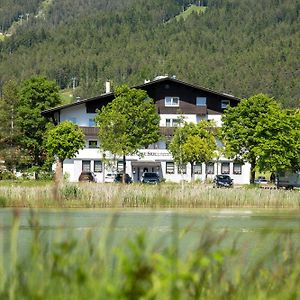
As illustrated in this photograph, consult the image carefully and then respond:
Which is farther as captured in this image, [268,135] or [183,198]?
[268,135]

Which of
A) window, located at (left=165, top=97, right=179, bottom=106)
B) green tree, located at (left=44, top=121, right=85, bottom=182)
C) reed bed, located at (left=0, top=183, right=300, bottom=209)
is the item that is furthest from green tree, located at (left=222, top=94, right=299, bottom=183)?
reed bed, located at (left=0, top=183, right=300, bottom=209)

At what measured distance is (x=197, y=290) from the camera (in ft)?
22.5

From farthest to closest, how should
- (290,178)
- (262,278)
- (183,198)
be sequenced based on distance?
(290,178), (183,198), (262,278)

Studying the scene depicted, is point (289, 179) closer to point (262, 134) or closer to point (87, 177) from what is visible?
Result: point (262, 134)

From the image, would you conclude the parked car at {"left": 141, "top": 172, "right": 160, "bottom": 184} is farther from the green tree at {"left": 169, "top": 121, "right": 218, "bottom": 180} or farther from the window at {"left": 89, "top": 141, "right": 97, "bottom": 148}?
the window at {"left": 89, "top": 141, "right": 97, "bottom": 148}

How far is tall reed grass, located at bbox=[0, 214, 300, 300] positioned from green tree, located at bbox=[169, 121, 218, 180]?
58.1 meters

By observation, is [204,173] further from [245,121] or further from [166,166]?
[245,121]

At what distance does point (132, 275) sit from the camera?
5871 millimetres

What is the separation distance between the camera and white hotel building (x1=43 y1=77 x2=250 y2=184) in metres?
75.7

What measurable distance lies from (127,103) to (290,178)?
13204 millimetres

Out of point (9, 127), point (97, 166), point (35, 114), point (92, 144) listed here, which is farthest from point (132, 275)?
point (35, 114)

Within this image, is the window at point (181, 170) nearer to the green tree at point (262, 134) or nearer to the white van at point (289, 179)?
the green tree at point (262, 134)

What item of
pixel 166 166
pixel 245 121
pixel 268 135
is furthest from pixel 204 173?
pixel 268 135

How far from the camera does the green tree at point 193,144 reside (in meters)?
65.9
